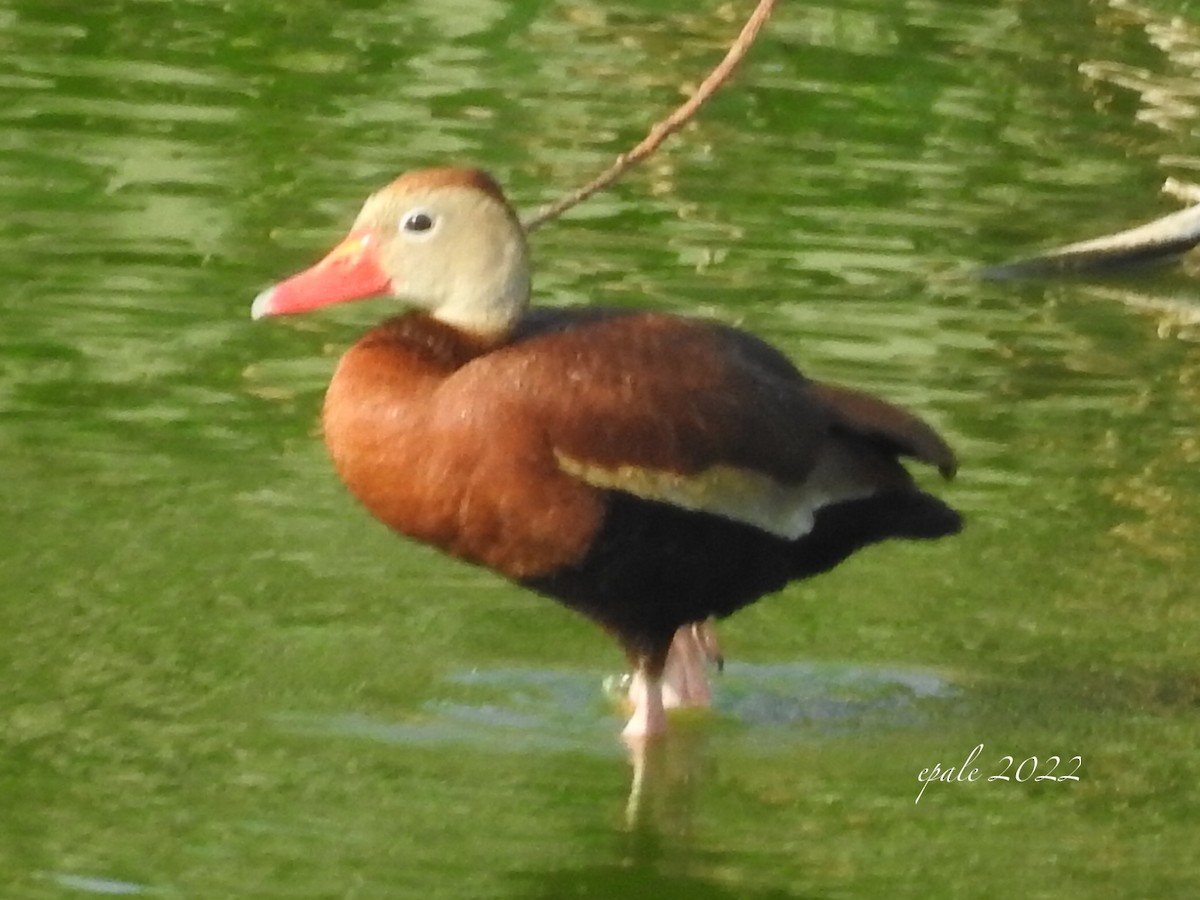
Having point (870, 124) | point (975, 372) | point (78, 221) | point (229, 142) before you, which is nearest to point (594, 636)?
point (975, 372)

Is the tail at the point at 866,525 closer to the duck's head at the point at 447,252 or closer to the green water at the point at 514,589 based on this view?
the green water at the point at 514,589

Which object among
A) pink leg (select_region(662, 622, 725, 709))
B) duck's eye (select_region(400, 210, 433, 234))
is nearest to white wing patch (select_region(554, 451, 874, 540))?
pink leg (select_region(662, 622, 725, 709))

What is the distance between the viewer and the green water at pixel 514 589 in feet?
20.9

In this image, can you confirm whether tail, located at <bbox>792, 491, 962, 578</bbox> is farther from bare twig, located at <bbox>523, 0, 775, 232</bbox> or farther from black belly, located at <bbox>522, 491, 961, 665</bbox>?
bare twig, located at <bbox>523, 0, 775, 232</bbox>

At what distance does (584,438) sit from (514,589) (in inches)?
56.7

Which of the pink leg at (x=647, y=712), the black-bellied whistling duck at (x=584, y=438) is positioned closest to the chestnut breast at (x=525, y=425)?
the black-bellied whistling duck at (x=584, y=438)

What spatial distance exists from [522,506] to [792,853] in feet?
2.86

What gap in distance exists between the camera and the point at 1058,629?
304 inches

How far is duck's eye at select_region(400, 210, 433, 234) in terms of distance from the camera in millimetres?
6730

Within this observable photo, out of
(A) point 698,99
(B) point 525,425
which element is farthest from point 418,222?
(A) point 698,99

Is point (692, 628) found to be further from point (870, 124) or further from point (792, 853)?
point (870, 124)

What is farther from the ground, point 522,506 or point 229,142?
point 522,506

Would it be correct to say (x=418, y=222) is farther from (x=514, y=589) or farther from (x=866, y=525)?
(x=514, y=589)

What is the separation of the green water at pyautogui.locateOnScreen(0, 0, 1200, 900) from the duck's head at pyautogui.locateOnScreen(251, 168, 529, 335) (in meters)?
0.89
